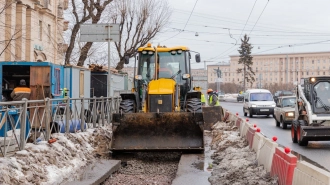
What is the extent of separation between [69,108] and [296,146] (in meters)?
7.57

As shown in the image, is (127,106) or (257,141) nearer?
(257,141)

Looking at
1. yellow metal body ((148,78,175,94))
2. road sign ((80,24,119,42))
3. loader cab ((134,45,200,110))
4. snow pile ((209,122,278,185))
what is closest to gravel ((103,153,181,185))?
snow pile ((209,122,278,185))

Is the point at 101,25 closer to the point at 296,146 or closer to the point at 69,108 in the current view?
the point at 69,108

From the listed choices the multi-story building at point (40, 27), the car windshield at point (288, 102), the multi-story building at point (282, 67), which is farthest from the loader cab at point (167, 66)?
the multi-story building at point (282, 67)

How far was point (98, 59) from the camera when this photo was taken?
38.4 meters

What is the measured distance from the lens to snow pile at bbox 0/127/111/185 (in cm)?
810

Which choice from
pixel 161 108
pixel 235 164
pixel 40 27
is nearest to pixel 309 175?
pixel 235 164

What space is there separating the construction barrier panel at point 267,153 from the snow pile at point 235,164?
0.12 metres

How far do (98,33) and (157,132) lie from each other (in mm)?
5574

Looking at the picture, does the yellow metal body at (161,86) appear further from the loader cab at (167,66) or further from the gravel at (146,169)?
the gravel at (146,169)

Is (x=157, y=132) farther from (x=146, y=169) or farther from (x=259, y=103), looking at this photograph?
(x=259, y=103)

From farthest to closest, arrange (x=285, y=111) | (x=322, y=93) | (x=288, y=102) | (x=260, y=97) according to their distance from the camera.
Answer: (x=260, y=97), (x=288, y=102), (x=285, y=111), (x=322, y=93)

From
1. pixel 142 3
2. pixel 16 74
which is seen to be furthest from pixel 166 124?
pixel 142 3

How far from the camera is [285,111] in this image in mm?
22641
